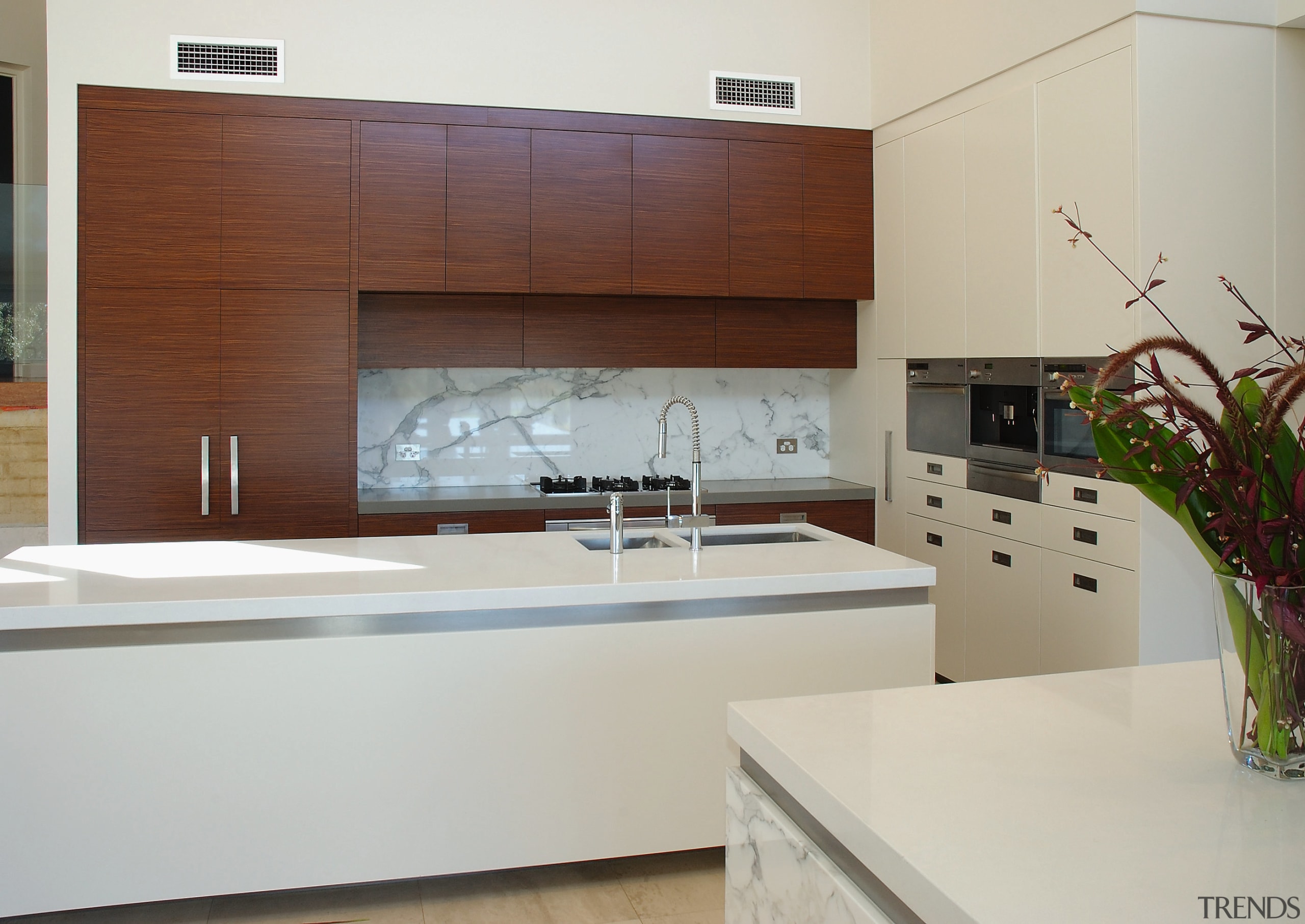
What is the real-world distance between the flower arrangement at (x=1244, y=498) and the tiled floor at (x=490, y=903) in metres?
1.76

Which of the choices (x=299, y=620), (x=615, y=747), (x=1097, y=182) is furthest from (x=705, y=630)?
(x=1097, y=182)

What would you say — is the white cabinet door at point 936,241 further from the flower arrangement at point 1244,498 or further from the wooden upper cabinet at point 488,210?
the flower arrangement at point 1244,498

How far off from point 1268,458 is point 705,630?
5.69 ft

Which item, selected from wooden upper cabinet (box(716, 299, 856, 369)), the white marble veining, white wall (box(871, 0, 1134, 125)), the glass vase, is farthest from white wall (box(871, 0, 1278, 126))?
the white marble veining

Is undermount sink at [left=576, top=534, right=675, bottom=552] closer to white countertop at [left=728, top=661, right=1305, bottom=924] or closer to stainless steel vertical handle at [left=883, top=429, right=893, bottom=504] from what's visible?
white countertop at [left=728, top=661, right=1305, bottom=924]

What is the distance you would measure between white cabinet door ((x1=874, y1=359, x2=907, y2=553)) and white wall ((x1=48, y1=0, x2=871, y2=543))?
127 cm

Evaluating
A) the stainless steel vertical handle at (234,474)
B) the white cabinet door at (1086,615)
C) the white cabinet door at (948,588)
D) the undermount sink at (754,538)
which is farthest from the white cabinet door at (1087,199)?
the stainless steel vertical handle at (234,474)

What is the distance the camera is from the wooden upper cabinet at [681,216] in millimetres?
4980

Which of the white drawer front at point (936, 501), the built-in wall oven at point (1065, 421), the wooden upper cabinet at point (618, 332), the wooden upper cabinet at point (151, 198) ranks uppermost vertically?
the wooden upper cabinet at point (151, 198)

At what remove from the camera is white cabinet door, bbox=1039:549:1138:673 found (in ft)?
11.5

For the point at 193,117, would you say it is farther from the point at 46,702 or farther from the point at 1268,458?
the point at 1268,458

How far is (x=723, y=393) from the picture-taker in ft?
18.7

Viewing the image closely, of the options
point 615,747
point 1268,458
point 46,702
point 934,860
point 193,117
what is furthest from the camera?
point 193,117

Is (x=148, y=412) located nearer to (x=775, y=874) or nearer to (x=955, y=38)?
(x=955, y=38)
